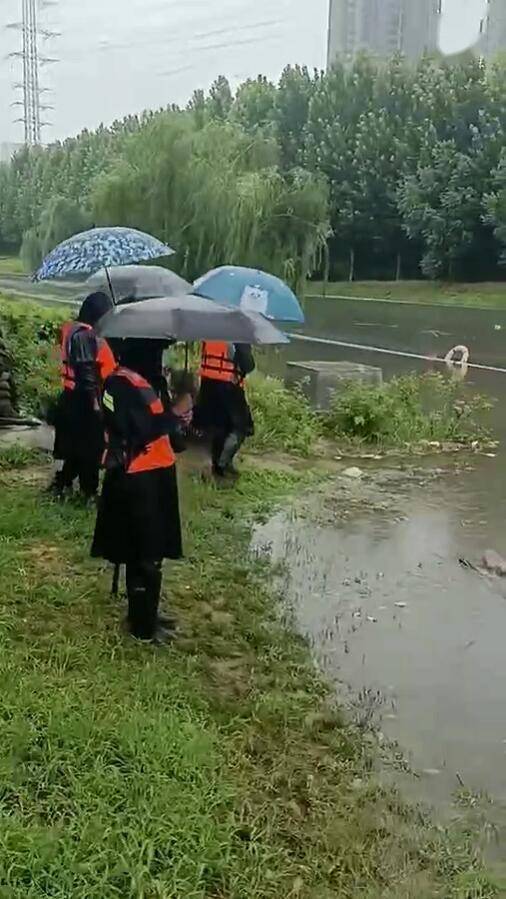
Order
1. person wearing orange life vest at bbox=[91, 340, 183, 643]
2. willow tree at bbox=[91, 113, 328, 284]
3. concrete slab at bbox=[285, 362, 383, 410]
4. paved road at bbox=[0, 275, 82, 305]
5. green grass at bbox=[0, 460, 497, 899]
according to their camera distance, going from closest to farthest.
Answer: green grass at bbox=[0, 460, 497, 899] → person wearing orange life vest at bbox=[91, 340, 183, 643] → paved road at bbox=[0, 275, 82, 305] → concrete slab at bbox=[285, 362, 383, 410] → willow tree at bbox=[91, 113, 328, 284]

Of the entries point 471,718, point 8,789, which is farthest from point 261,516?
point 8,789

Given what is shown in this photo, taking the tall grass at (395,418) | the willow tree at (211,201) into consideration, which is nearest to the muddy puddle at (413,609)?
the tall grass at (395,418)

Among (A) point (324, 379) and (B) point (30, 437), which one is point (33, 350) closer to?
(B) point (30, 437)

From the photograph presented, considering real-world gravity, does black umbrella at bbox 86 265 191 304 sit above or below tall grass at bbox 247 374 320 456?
above

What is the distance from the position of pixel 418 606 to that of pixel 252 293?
335 centimetres

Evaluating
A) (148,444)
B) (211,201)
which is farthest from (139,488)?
(211,201)

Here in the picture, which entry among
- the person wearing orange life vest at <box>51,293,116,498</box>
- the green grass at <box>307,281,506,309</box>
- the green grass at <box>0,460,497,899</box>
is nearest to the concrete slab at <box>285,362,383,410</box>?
the person wearing orange life vest at <box>51,293,116,498</box>

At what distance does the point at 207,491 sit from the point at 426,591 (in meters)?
2.32

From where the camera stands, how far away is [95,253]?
737cm

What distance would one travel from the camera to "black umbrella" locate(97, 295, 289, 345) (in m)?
4.98

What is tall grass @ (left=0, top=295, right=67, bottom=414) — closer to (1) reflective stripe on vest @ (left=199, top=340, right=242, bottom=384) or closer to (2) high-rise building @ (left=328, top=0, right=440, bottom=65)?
(1) reflective stripe on vest @ (left=199, top=340, right=242, bottom=384)

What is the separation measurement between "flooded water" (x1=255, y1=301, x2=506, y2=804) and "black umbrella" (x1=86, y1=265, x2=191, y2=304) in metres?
1.75

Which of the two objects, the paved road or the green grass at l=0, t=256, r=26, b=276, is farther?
the green grass at l=0, t=256, r=26, b=276

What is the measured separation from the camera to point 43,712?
12.5 ft
